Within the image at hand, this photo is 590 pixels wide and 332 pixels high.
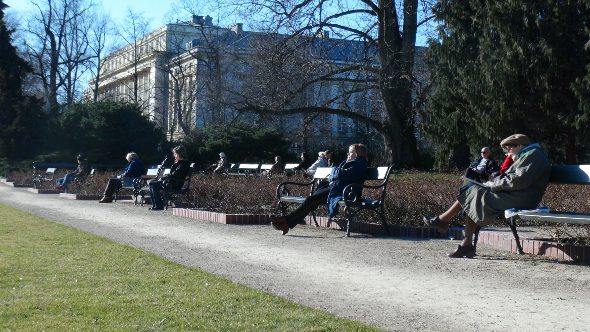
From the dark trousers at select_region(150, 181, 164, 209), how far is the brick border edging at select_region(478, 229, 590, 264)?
29.6 feet

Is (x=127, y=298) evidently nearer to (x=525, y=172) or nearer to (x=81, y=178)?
(x=525, y=172)

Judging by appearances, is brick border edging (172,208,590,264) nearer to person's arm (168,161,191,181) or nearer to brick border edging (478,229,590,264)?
brick border edging (478,229,590,264)

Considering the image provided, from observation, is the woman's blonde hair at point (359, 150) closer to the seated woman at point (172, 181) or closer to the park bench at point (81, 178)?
the seated woman at point (172, 181)

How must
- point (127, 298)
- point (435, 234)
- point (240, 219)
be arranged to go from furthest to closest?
1. point (240, 219)
2. point (435, 234)
3. point (127, 298)

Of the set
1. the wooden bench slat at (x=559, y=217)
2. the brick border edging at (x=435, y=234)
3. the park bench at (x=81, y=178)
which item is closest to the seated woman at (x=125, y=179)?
the park bench at (x=81, y=178)

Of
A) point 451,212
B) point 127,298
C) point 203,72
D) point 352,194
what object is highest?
→ point 203,72

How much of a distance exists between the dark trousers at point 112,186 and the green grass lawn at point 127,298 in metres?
12.1

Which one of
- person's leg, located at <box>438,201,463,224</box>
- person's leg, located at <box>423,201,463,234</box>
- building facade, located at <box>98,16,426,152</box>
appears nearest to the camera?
person's leg, located at <box>438,201,463,224</box>

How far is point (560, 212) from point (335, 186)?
3948mm

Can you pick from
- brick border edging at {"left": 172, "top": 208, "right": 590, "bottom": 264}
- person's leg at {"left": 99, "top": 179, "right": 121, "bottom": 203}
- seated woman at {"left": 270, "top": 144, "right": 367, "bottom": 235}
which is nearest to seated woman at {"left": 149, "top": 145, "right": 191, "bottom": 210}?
brick border edging at {"left": 172, "top": 208, "right": 590, "bottom": 264}

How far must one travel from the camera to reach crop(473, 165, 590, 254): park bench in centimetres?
888

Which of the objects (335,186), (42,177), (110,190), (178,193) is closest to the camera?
(335,186)

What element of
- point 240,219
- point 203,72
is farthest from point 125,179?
point 203,72

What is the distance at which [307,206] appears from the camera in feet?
42.5
